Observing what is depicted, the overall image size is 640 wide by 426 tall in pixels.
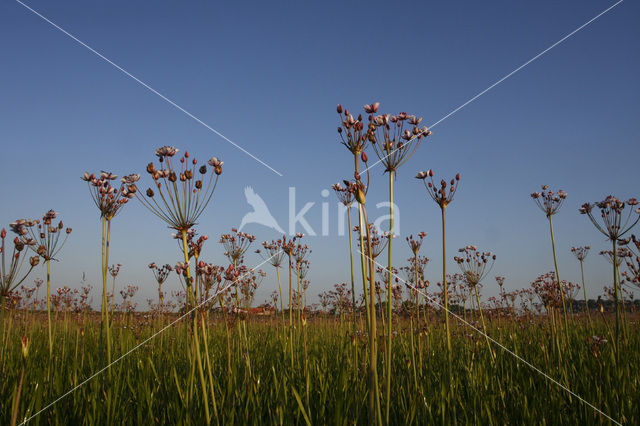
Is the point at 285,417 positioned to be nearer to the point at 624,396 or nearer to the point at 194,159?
the point at 194,159

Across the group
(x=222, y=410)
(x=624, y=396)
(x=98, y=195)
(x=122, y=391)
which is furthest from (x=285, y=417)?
(x=624, y=396)

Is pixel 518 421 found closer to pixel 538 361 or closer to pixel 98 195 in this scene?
pixel 538 361

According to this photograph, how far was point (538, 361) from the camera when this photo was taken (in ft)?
17.0

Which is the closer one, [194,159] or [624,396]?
[194,159]

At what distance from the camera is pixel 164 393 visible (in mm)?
3551

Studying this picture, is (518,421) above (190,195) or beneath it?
beneath

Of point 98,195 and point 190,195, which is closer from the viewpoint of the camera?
point 190,195

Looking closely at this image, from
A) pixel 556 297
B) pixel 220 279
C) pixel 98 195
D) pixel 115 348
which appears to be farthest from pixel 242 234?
pixel 556 297

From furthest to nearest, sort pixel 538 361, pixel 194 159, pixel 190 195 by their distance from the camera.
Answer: pixel 538 361
pixel 194 159
pixel 190 195

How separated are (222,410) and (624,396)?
3629 mm

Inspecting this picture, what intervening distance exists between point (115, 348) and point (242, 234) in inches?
112

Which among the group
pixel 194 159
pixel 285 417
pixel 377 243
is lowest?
pixel 285 417

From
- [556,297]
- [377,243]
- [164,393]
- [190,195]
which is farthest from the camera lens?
[556,297]

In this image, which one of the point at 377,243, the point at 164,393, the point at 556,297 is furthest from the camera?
the point at 556,297
